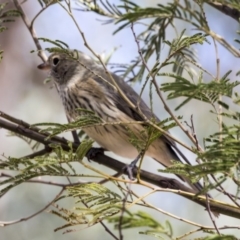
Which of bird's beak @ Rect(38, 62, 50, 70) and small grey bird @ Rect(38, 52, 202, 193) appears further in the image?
bird's beak @ Rect(38, 62, 50, 70)

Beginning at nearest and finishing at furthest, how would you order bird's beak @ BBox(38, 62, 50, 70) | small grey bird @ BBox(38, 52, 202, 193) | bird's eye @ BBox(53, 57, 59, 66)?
small grey bird @ BBox(38, 52, 202, 193) → bird's beak @ BBox(38, 62, 50, 70) → bird's eye @ BBox(53, 57, 59, 66)

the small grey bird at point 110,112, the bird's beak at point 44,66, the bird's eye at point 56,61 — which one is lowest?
the small grey bird at point 110,112

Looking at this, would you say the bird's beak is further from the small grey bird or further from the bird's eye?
the bird's eye

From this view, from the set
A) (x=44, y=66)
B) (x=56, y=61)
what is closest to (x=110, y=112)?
(x=44, y=66)

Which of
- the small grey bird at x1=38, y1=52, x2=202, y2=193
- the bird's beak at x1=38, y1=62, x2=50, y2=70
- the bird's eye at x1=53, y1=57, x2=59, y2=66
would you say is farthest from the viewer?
the bird's eye at x1=53, y1=57, x2=59, y2=66

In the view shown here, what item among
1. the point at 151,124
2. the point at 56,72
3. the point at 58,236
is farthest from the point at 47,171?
the point at 58,236

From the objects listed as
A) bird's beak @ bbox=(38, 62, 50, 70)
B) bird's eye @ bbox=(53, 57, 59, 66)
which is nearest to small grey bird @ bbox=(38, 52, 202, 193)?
bird's beak @ bbox=(38, 62, 50, 70)

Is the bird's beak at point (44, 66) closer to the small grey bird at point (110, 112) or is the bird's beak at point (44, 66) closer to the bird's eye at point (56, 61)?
the small grey bird at point (110, 112)

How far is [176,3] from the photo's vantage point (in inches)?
46.4

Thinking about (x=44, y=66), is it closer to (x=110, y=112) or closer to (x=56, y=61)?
(x=56, y=61)

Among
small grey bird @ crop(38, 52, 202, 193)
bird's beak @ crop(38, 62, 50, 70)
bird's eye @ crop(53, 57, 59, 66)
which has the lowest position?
small grey bird @ crop(38, 52, 202, 193)

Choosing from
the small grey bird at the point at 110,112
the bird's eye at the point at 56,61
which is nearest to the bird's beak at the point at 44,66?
the small grey bird at the point at 110,112

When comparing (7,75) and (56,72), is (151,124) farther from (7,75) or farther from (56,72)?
(7,75)

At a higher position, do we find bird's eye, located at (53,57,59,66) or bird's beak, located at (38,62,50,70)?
bird's eye, located at (53,57,59,66)
